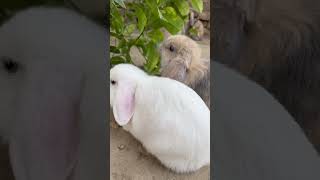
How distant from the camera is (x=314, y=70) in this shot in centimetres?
77

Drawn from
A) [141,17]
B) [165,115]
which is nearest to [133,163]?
[165,115]

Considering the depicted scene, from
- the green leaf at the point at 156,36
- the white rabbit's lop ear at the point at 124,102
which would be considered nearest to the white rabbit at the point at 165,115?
the white rabbit's lop ear at the point at 124,102

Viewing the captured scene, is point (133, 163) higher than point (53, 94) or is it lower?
lower

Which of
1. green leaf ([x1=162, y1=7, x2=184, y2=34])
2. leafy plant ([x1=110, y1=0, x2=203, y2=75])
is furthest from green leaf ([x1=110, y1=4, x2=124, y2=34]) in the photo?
green leaf ([x1=162, y1=7, x2=184, y2=34])

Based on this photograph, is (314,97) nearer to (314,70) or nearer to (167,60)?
(314,70)

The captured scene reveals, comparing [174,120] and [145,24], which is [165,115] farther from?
[145,24]

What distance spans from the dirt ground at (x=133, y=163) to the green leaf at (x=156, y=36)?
10 centimetres

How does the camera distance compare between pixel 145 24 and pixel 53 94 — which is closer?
pixel 53 94

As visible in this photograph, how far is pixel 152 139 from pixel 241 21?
0.35 meters

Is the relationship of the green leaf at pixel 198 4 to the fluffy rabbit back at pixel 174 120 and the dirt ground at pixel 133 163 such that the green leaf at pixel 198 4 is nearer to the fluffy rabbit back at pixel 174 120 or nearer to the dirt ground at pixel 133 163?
the dirt ground at pixel 133 163

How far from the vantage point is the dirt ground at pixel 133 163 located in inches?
37.2

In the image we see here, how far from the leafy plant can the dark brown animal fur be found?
218mm

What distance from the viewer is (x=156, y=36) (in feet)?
3.22

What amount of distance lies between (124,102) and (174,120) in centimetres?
13
